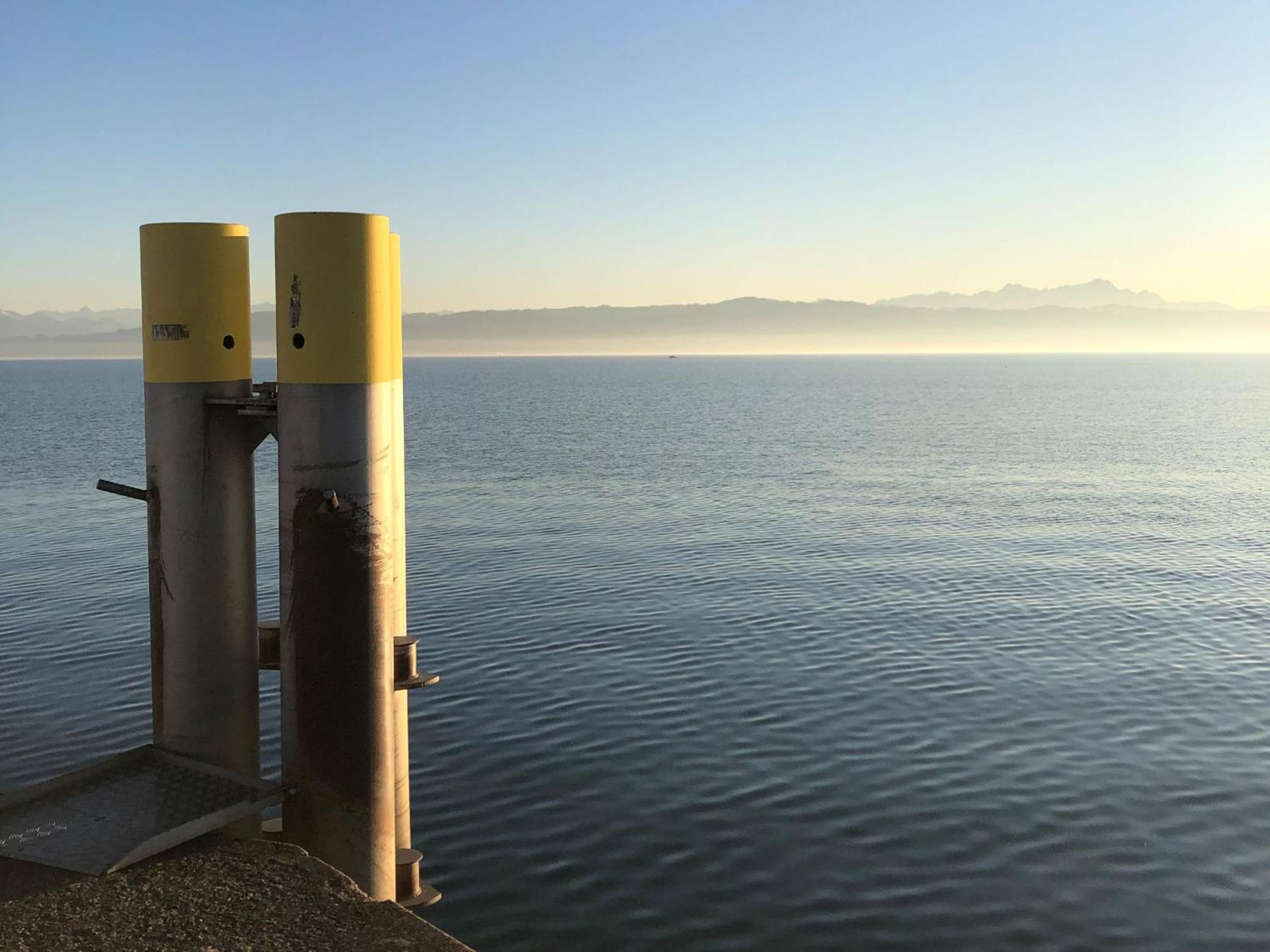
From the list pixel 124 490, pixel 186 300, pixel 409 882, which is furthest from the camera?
pixel 124 490

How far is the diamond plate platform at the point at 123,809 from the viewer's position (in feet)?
33.4

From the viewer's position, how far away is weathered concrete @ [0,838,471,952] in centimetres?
902

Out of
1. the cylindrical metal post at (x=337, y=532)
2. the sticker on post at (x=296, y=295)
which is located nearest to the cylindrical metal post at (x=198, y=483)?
the cylindrical metal post at (x=337, y=532)

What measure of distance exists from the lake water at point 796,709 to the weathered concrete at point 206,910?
3762 mm

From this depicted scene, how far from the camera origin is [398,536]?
12.3m

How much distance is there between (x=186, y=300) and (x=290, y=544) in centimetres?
279

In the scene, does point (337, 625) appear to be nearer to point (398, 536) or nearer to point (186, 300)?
point (398, 536)

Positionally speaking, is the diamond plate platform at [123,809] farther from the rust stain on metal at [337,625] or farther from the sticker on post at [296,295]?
the sticker on post at [296,295]

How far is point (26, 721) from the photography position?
20250 mm

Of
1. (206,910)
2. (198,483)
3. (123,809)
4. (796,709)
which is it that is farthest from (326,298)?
(796,709)

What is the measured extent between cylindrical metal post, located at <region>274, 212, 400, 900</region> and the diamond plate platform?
635mm

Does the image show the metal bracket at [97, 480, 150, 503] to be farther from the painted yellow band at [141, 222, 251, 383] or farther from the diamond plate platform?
the diamond plate platform

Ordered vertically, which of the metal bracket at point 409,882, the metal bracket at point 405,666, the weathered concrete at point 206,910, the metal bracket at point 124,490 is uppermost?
the metal bracket at point 124,490

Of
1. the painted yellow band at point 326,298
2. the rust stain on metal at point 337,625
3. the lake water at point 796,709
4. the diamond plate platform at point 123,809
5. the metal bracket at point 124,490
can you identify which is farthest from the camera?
the lake water at point 796,709
